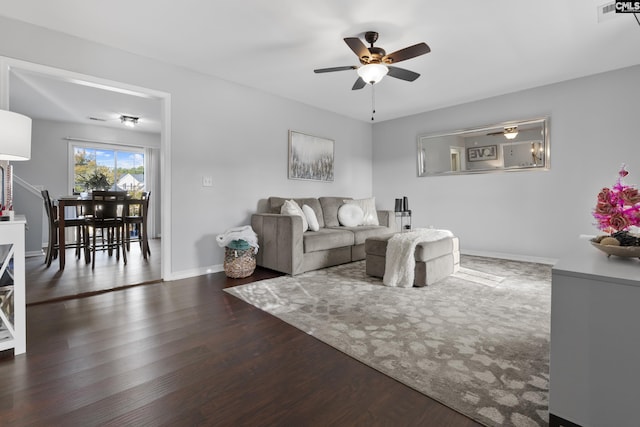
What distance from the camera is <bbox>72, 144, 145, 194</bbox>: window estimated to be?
621 centimetres

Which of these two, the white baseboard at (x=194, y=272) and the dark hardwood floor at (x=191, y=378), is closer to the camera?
the dark hardwood floor at (x=191, y=378)

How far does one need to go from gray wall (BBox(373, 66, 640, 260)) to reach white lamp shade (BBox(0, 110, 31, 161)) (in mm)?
4628

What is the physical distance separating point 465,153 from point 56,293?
5553 millimetres

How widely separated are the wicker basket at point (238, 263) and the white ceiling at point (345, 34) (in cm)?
217

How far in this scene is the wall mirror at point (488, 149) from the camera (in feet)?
13.6

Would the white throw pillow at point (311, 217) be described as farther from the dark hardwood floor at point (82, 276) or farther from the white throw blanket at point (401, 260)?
the dark hardwood floor at point (82, 276)

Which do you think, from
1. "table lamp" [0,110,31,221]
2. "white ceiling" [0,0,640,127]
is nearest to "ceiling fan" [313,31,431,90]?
"white ceiling" [0,0,640,127]

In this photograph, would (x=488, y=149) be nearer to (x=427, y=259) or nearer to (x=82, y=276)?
(x=427, y=259)

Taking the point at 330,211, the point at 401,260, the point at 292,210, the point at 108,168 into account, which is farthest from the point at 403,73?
the point at 108,168

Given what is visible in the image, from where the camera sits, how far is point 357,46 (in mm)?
2527

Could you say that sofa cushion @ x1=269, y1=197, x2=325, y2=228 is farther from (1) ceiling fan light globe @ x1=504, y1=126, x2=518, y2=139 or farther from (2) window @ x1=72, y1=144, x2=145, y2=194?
(2) window @ x1=72, y1=144, x2=145, y2=194

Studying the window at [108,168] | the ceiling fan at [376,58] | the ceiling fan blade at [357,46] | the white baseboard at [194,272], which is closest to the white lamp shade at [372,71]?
the ceiling fan at [376,58]

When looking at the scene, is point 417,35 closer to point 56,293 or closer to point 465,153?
point 465,153

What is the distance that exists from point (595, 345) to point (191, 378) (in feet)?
5.55
